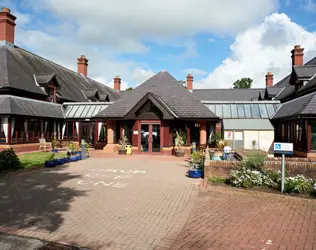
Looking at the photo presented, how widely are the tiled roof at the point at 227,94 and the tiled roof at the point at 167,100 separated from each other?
60.9 feet

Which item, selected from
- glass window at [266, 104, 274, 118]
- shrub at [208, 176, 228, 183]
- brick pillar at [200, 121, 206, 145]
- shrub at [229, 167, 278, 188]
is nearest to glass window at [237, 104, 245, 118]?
glass window at [266, 104, 274, 118]

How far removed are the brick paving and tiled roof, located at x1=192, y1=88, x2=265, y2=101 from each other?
35.0 m

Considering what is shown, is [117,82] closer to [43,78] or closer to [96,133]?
[43,78]

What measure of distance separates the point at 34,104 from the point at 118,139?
8.00m

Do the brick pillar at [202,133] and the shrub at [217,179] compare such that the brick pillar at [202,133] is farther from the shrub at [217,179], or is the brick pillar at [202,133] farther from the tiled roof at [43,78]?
the tiled roof at [43,78]

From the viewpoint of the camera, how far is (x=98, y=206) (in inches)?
295

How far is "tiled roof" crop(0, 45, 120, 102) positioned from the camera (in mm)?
22641

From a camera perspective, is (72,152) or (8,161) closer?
(8,161)

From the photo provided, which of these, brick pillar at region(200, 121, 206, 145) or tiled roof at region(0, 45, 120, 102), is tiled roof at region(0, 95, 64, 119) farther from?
brick pillar at region(200, 121, 206, 145)

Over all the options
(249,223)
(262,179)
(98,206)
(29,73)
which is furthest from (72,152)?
(249,223)

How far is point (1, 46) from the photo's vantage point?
85.2 ft

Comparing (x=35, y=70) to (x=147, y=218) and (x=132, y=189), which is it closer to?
(x=132, y=189)

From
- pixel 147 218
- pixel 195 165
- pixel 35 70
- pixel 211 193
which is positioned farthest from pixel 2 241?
pixel 35 70

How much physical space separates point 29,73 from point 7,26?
509cm
